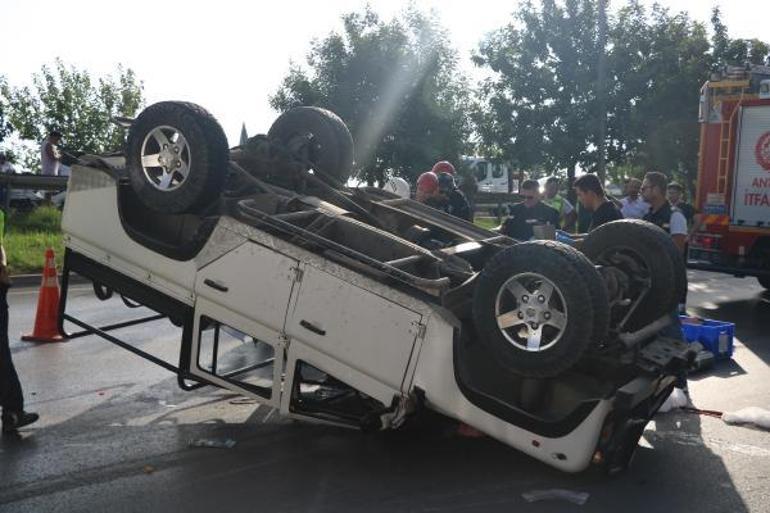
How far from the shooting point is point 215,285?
199 inches

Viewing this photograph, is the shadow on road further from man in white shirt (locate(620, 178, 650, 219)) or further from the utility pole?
the utility pole

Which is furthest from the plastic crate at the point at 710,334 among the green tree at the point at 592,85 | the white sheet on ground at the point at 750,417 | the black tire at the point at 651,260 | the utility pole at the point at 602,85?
the green tree at the point at 592,85

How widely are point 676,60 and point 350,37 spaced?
8.35 metres

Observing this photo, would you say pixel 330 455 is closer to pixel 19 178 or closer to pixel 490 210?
pixel 19 178

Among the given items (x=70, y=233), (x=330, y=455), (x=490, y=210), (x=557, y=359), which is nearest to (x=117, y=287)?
(x=70, y=233)

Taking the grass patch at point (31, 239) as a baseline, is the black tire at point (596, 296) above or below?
above

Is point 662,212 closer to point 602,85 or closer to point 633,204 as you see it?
point 633,204

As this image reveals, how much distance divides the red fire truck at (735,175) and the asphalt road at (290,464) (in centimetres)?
616

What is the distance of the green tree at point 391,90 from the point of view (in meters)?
22.7

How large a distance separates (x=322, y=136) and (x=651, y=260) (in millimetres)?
2622

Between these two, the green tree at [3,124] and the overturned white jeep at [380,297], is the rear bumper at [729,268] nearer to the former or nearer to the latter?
the overturned white jeep at [380,297]

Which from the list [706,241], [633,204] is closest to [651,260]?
[633,204]

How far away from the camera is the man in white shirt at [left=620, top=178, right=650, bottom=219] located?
952 cm

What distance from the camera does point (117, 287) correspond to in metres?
5.49
